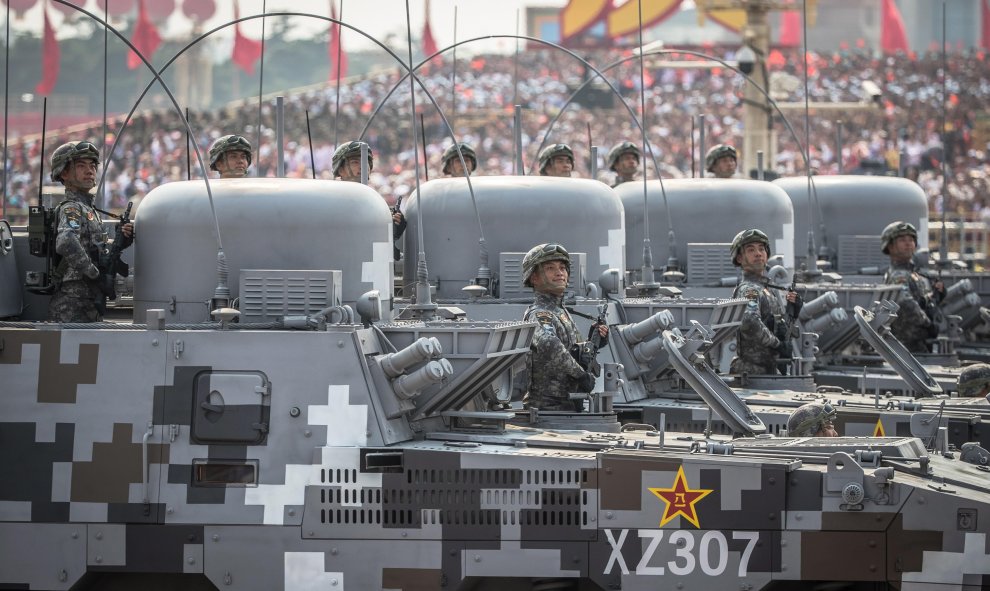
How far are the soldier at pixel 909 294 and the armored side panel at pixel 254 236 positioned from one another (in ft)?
31.6

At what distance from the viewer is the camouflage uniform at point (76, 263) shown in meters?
13.1

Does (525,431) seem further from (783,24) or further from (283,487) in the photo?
(783,24)

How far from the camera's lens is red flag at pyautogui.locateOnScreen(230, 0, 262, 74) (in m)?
49.1

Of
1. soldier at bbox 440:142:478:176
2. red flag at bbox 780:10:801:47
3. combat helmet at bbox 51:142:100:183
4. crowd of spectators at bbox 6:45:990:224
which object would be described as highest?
red flag at bbox 780:10:801:47

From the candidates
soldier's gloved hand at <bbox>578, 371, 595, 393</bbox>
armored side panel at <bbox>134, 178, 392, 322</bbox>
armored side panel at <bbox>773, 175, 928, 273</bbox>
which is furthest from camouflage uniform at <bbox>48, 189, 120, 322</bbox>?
armored side panel at <bbox>773, 175, 928, 273</bbox>

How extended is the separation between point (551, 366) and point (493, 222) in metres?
2.46

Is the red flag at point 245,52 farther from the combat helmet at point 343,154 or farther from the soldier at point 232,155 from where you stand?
the soldier at point 232,155

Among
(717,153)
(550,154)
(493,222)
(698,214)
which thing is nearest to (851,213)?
(717,153)

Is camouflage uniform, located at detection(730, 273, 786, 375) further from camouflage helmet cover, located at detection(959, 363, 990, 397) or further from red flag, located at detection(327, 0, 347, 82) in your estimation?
red flag, located at detection(327, 0, 347, 82)

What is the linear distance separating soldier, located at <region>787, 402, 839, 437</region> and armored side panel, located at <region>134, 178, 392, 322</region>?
3274 millimetres

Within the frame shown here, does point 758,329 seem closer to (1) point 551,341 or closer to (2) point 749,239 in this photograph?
(2) point 749,239

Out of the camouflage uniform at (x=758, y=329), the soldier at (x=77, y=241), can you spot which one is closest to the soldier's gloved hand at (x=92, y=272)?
Result: the soldier at (x=77, y=241)

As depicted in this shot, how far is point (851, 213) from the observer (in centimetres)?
2367

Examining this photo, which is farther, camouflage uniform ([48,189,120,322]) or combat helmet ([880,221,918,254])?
combat helmet ([880,221,918,254])
